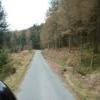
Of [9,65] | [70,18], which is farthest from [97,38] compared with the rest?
[9,65]

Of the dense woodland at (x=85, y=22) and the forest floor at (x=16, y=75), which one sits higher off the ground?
the dense woodland at (x=85, y=22)

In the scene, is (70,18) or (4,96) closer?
(4,96)

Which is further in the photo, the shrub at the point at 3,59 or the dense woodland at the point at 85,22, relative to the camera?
the dense woodland at the point at 85,22

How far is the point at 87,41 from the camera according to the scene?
33656 mm

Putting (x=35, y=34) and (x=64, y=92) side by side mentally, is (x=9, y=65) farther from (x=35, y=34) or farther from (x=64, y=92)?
(x=35, y=34)

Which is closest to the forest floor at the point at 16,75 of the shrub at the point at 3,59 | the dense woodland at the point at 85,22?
the shrub at the point at 3,59

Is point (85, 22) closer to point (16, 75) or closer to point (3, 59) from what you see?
point (3, 59)

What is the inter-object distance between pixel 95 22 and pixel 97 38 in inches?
98.5

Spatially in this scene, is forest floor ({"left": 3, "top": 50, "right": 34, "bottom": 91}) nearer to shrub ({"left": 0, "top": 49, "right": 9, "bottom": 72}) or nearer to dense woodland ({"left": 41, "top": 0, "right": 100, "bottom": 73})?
shrub ({"left": 0, "top": 49, "right": 9, "bottom": 72})

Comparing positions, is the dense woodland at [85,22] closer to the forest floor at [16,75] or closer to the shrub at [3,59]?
the forest floor at [16,75]

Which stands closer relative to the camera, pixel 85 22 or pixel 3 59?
pixel 3 59

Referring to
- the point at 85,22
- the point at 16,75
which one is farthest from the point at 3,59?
the point at 85,22

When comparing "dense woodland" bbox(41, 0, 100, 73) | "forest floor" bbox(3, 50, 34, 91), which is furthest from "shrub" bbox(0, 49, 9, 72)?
"dense woodland" bbox(41, 0, 100, 73)

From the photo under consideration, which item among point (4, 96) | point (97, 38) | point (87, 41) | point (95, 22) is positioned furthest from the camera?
point (87, 41)
